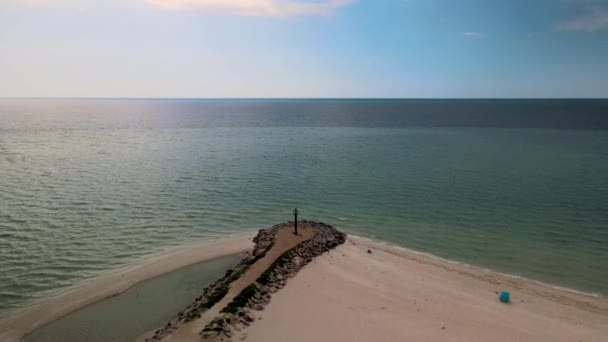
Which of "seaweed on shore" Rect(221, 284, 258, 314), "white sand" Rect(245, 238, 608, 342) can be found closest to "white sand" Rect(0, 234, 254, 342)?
"seaweed on shore" Rect(221, 284, 258, 314)

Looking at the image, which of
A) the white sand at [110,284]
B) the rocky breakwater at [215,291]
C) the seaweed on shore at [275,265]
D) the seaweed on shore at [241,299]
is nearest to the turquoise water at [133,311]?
the white sand at [110,284]

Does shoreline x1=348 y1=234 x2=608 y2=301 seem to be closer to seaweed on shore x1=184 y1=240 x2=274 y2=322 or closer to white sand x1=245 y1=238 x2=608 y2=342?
white sand x1=245 y1=238 x2=608 y2=342

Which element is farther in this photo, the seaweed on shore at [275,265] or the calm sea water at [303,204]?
the calm sea water at [303,204]

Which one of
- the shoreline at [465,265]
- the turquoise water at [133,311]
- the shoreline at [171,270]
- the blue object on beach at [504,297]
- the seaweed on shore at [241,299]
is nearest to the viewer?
the seaweed on shore at [241,299]

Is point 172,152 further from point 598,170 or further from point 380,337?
point 598,170

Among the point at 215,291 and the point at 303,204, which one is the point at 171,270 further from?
the point at 303,204

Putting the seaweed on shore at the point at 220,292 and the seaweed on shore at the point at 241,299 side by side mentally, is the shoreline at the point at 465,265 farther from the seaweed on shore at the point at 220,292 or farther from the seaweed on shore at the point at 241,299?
the seaweed on shore at the point at 241,299

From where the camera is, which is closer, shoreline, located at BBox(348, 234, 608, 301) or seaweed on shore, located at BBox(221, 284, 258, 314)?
seaweed on shore, located at BBox(221, 284, 258, 314)
